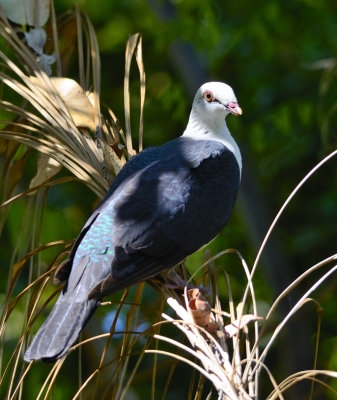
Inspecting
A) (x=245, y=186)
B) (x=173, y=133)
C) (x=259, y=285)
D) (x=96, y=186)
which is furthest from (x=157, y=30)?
(x=96, y=186)

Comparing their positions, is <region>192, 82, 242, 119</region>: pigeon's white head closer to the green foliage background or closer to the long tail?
the long tail

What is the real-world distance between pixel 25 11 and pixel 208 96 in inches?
31.6

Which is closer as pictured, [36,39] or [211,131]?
[36,39]

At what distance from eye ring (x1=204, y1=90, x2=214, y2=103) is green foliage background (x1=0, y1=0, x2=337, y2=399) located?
6.24 feet

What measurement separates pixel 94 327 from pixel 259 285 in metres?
1.68

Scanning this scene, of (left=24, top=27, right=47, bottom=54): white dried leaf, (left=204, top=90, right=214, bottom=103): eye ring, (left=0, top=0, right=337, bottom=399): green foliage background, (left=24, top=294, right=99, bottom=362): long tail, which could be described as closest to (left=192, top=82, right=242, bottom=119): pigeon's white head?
(left=204, top=90, right=214, bottom=103): eye ring

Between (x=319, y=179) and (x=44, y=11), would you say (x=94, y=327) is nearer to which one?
(x=319, y=179)

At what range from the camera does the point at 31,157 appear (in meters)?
4.57

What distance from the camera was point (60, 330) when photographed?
1.71 m

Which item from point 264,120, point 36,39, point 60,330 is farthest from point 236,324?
point 264,120

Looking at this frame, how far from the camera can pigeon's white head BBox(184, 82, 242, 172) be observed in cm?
271

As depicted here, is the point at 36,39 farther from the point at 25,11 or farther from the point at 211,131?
the point at 211,131

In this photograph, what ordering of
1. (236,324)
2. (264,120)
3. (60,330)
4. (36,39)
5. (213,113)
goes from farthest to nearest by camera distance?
(264,120)
(213,113)
(36,39)
(60,330)
(236,324)

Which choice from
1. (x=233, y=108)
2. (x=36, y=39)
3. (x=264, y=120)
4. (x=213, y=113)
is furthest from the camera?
(x=264, y=120)
